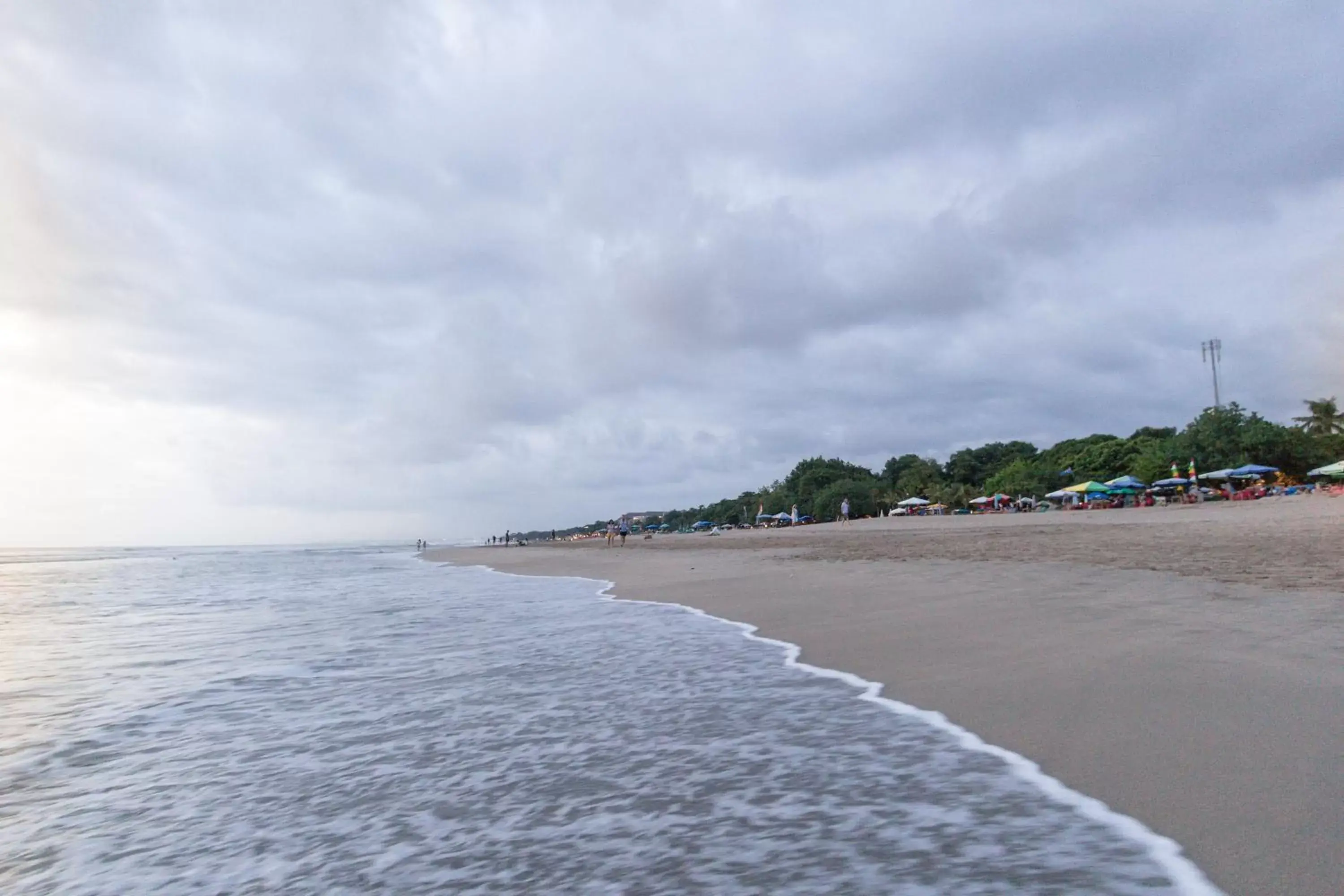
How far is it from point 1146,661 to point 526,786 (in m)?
4.30

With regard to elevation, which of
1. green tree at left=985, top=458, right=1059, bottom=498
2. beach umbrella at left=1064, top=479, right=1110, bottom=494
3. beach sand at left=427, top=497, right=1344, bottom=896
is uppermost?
green tree at left=985, top=458, right=1059, bottom=498

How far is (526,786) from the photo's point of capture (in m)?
3.92

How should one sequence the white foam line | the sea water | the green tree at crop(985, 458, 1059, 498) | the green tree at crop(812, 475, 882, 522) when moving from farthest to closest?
the green tree at crop(812, 475, 882, 522) → the green tree at crop(985, 458, 1059, 498) → the sea water → the white foam line

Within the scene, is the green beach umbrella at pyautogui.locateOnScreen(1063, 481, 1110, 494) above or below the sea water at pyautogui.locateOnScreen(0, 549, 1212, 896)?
above

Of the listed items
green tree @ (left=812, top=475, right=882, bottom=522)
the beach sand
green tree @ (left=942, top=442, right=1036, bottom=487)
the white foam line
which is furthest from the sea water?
green tree @ (left=942, top=442, right=1036, bottom=487)

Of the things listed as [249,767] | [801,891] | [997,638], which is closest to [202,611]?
[249,767]

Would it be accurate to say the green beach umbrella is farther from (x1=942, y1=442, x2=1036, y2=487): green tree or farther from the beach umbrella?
(x1=942, y1=442, x2=1036, y2=487): green tree

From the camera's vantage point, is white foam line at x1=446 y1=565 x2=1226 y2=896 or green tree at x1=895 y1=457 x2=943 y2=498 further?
green tree at x1=895 y1=457 x2=943 y2=498

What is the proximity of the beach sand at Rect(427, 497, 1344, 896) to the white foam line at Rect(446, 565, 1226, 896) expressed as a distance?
0.06 m

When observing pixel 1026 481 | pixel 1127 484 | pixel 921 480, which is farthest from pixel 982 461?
pixel 1127 484

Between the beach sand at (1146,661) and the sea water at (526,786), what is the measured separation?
0.28 metres

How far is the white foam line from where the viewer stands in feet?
8.29

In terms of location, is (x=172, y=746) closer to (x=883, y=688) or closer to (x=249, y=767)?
(x=249, y=767)

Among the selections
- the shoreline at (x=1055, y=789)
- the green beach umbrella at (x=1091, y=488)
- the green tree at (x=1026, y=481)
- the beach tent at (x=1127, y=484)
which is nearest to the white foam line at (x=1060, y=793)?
the shoreline at (x=1055, y=789)
